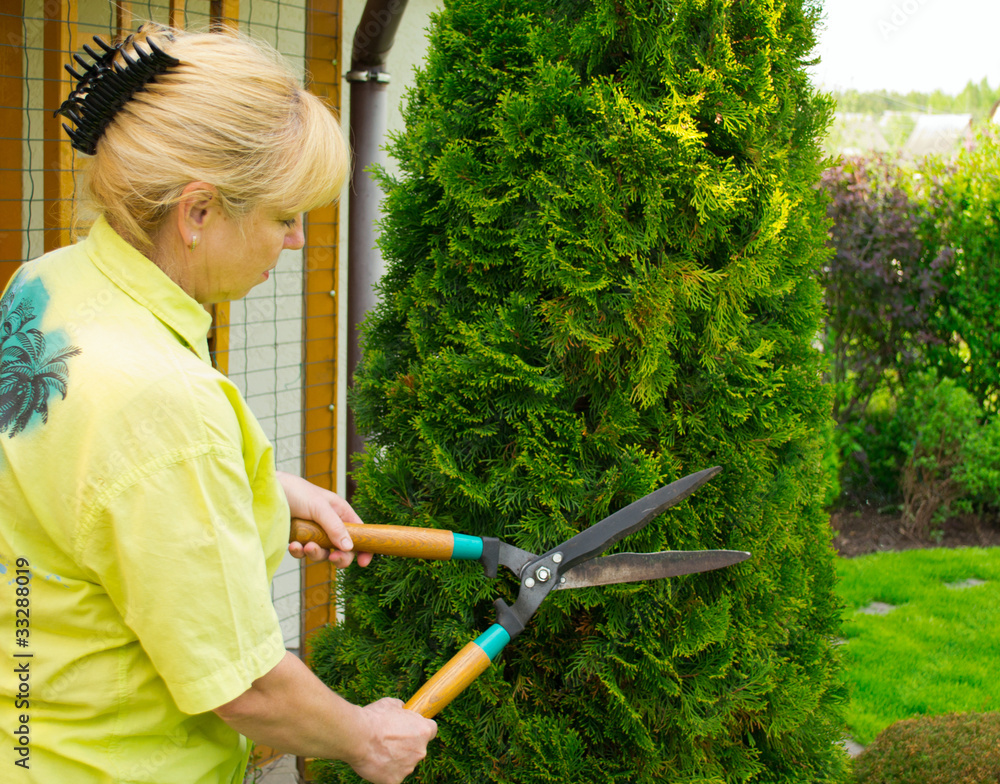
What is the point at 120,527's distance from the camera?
3.95 feet

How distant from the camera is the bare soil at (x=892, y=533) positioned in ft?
21.4

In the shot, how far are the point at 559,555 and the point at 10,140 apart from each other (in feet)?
8.70

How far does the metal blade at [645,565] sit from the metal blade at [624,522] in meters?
0.03

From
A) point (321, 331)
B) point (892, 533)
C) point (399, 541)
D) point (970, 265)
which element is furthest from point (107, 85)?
point (970, 265)

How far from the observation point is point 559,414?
6.48 feet

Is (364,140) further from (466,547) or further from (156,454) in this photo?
(156,454)

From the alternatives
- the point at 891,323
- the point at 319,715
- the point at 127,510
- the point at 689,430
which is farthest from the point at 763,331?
the point at 891,323

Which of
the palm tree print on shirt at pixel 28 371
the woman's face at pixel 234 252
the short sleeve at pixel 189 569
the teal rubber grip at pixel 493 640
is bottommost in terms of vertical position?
the teal rubber grip at pixel 493 640

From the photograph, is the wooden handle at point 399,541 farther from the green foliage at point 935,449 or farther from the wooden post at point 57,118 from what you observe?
the green foliage at point 935,449

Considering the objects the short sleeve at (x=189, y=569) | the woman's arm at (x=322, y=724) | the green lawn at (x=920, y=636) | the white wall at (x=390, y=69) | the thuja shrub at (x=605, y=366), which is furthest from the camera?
the white wall at (x=390, y=69)

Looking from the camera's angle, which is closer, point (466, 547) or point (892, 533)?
point (466, 547)

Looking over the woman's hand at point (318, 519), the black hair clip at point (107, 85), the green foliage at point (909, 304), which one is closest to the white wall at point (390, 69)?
the woman's hand at point (318, 519)

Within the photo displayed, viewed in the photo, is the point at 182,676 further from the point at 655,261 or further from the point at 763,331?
the point at 763,331

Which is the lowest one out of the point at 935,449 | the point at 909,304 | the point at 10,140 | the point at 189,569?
the point at 935,449
